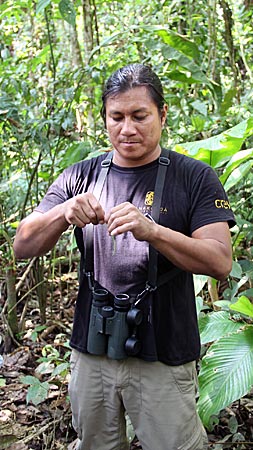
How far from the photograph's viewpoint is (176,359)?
1.95 metres

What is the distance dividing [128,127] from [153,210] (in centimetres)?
31

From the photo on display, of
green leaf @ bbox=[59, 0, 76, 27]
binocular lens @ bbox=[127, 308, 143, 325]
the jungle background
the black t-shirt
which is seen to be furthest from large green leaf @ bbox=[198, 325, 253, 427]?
green leaf @ bbox=[59, 0, 76, 27]

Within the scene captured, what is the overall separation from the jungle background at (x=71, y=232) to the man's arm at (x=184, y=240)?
508 mm

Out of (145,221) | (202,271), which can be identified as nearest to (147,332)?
(202,271)

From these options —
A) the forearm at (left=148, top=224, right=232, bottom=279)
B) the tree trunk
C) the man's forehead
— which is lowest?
the tree trunk

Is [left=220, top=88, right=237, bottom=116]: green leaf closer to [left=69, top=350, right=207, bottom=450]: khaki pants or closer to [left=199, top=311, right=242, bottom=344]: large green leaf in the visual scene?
[left=199, top=311, right=242, bottom=344]: large green leaf

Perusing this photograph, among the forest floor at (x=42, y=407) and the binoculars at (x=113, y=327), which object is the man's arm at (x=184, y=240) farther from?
the forest floor at (x=42, y=407)

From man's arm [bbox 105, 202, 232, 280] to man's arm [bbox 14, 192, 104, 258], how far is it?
0.08 meters

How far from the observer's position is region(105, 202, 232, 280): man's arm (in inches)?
64.9

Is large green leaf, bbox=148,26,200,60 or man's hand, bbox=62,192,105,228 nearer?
man's hand, bbox=62,192,105,228

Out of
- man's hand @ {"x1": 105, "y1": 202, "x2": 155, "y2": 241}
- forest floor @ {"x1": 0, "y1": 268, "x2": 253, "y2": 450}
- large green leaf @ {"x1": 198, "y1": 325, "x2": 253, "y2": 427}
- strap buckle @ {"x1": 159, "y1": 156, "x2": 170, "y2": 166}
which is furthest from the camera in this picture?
forest floor @ {"x1": 0, "y1": 268, "x2": 253, "y2": 450}

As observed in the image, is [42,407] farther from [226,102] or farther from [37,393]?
[226,102]

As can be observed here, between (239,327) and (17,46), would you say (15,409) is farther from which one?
(17,46)

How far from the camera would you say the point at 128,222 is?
5.39 feet
